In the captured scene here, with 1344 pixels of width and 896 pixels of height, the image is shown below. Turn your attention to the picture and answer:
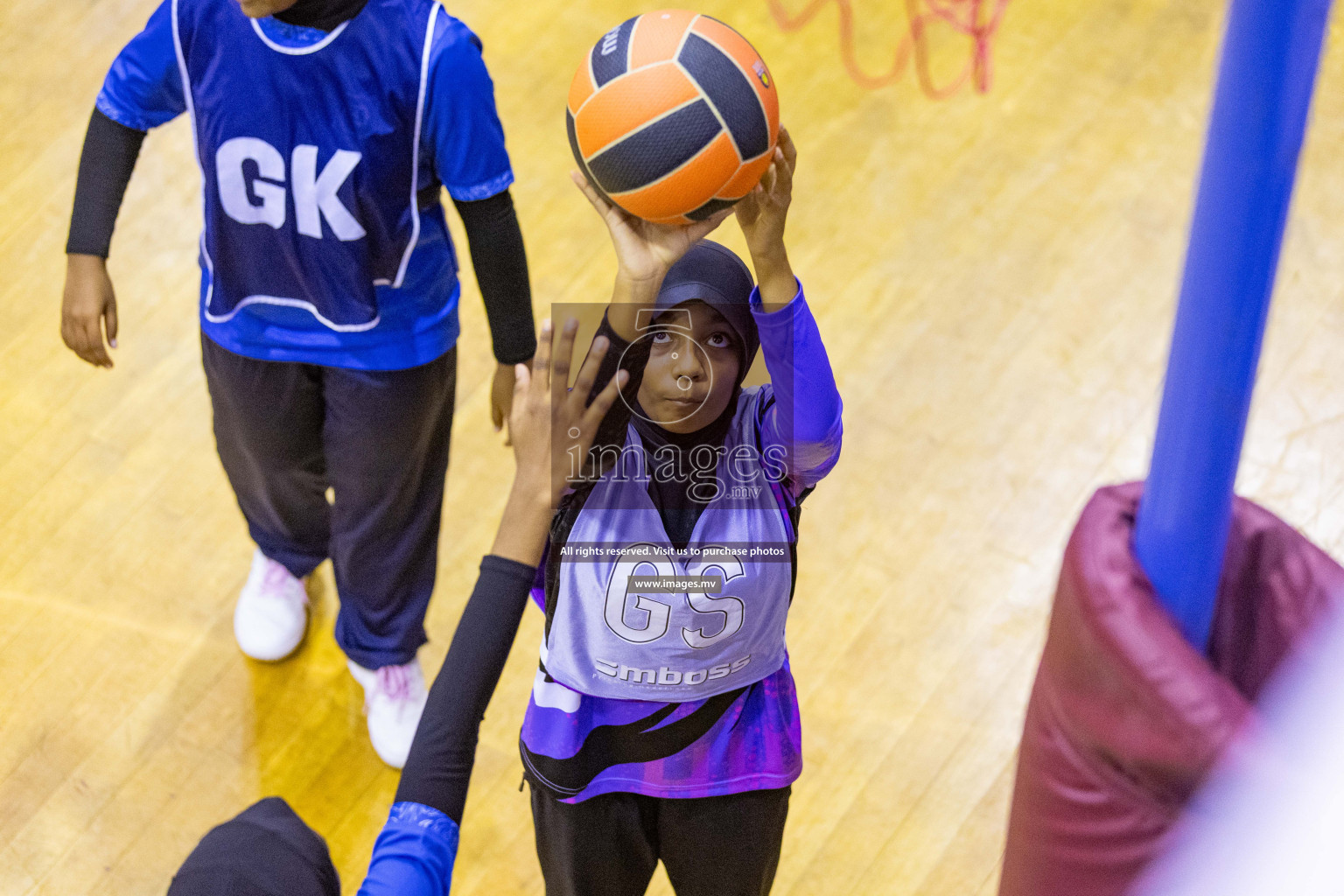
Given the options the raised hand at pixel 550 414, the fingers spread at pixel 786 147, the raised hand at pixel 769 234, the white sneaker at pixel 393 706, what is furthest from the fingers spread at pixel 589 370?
the white sneaker at pixel 393 706

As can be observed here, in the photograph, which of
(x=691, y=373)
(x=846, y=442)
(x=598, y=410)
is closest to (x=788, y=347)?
(x=691, y=373)

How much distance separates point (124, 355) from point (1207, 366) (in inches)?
118

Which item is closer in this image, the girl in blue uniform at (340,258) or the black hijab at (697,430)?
the black hijab at (697,430)

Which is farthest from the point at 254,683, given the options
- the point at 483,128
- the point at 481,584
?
the point at 481,584

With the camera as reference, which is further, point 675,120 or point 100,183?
point 100,183

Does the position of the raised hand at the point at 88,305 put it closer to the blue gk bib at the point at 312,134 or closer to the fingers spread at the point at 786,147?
the blue gk bib at the point at 312,134

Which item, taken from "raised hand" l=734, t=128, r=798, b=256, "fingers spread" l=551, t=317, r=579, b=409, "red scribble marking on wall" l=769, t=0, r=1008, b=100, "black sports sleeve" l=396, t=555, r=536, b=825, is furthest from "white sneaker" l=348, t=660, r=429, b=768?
"red scribble marking on wall" l=769, t=0, r=1008, b=100

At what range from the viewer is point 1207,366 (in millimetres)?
508

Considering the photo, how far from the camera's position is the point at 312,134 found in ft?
6.02

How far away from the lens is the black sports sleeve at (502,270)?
6.52 ft

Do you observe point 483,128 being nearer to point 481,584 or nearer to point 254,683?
point 481,584

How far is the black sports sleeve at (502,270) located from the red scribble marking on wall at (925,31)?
197 cm

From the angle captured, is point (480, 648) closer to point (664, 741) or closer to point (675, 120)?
point (664, 741)

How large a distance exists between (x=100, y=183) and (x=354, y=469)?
0.61m
